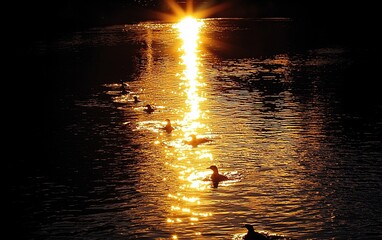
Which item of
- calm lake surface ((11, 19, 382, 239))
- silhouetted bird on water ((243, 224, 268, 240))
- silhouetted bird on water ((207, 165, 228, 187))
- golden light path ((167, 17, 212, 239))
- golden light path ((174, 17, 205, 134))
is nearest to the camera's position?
silhouetted bird on water ((243, 224, 268, 240))

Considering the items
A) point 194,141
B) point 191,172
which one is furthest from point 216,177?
point 194,141

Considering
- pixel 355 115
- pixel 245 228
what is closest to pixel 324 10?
pixel 355 115

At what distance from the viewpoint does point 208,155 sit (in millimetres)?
45250

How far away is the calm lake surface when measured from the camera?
32.6 metres

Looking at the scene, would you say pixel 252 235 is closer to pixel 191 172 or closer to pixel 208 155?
pixel 191 172

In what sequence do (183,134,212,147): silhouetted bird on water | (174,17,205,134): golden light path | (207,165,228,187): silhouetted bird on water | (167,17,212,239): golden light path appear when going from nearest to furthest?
1. (167,17,212,239): golden light path
2. (207,165,228,187): silhouetted bird on water
3. (183,134,212,147): silhouetted bird on water
4. (174,17,205,134): golden light path

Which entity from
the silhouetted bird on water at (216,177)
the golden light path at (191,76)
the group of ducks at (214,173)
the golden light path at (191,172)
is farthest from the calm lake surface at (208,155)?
the silhouetted bird on water at (216,177)

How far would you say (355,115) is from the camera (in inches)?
2346

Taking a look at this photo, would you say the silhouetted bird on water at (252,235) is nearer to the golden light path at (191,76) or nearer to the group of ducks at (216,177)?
the group of ducks at (216,177)

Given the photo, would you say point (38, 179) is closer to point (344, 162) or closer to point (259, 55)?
point (344, 162)

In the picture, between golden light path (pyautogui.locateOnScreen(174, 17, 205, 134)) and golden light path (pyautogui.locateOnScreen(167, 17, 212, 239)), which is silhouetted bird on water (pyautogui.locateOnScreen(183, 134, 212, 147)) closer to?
golden light path (pyautogui.locateOnScreen(167, 17, 212, 239))

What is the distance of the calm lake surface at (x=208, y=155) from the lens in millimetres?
32625

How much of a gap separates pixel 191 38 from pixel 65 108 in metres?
88.9

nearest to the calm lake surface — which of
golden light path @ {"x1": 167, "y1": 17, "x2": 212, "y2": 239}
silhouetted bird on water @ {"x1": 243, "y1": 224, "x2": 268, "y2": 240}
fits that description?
golden light path @ {"x1": 167, "y1": 17, "x2": 212, "y2": 239}
